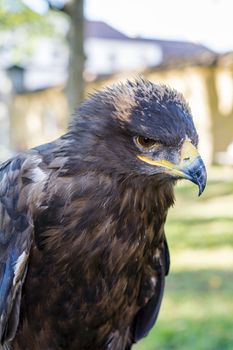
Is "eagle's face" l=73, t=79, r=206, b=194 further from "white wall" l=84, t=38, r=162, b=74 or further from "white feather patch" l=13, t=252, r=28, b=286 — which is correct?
"white wall" l=84, t=38, r=162, b=74

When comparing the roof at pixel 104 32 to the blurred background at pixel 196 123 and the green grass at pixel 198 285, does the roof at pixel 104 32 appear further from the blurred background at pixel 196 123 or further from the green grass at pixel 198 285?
the green grass at pixel 198 285

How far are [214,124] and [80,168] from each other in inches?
747

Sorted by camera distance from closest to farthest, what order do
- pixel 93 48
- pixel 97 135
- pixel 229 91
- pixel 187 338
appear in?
pixel 97 135 → pixel 187 338 → pixel 229 91 → pixel 93 48

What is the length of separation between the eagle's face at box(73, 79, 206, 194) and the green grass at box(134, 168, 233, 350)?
2.41 feet

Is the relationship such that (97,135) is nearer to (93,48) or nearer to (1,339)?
(1,339)

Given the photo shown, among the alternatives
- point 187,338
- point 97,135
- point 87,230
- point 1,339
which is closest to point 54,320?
Result: point 1,339

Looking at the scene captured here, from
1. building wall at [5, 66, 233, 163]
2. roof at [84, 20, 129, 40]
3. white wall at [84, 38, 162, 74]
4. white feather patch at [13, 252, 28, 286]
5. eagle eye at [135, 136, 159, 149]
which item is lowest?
white wall at [84, 38, 162, 74]

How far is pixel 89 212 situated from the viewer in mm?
2994

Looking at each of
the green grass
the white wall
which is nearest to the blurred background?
the green grass

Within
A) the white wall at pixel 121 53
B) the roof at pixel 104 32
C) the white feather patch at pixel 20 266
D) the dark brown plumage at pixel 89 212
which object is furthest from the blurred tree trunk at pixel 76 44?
the roof at pixel 104 32

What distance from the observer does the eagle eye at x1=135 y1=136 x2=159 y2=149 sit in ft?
8.95

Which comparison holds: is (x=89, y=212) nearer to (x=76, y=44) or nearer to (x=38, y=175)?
(x=38, y=175)

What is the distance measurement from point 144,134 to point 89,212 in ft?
1.66

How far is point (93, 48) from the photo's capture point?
6719cm
